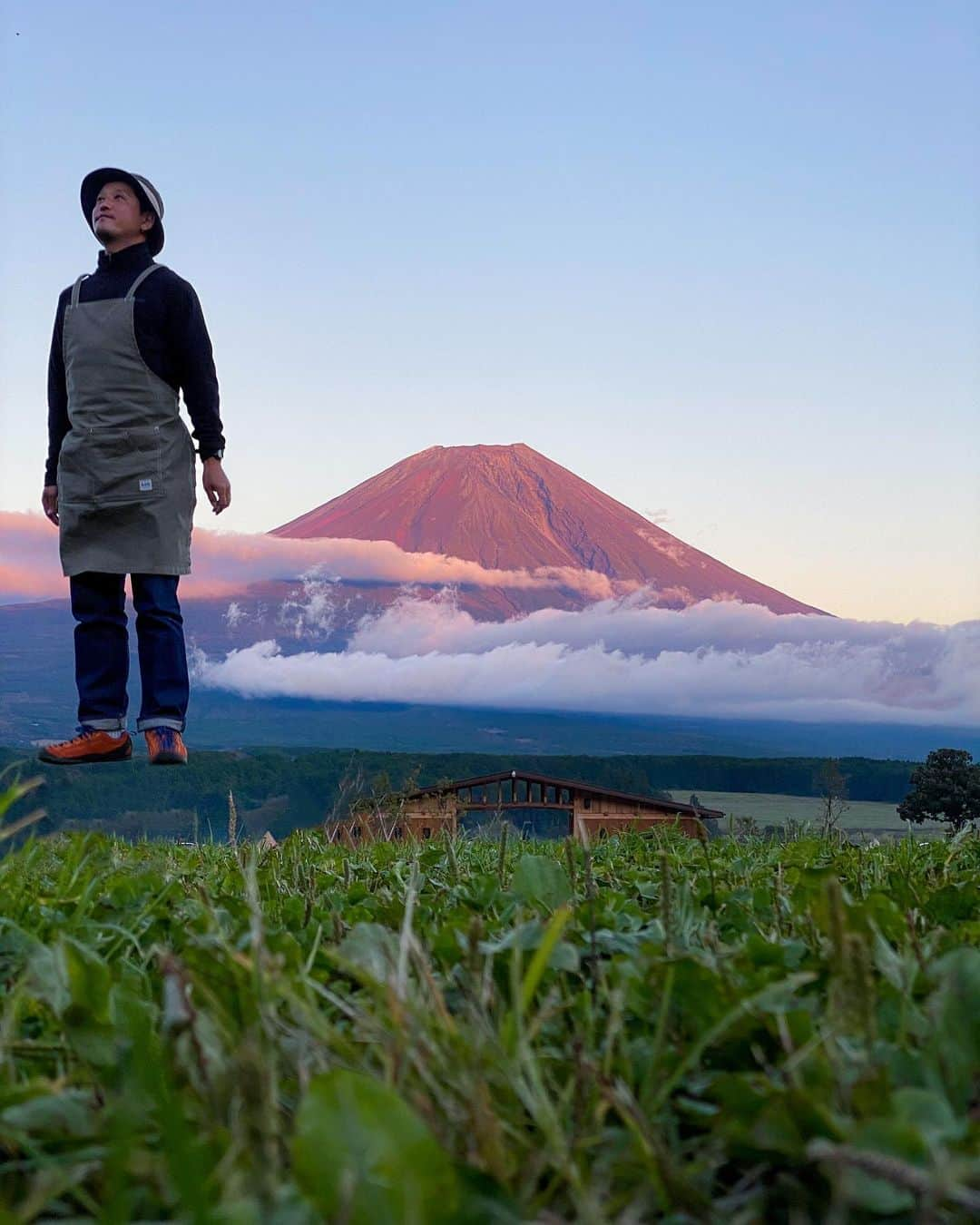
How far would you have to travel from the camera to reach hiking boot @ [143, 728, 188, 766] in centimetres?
516

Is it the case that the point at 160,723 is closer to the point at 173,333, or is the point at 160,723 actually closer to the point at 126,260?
the point at 173,333

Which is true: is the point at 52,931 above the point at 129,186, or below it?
below

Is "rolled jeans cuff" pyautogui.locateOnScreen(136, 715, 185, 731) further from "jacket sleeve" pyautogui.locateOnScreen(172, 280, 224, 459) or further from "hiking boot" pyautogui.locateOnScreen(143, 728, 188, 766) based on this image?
"jacket sleeve" pyautogui.locateOnScreen(172, 280, 224, 459)

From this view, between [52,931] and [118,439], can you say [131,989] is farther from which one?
[118,439]

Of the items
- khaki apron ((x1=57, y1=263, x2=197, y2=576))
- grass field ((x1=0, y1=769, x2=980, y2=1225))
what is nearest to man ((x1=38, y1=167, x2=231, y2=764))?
khaki apron ((x1=57, y1=263, x2=197, y2=576))

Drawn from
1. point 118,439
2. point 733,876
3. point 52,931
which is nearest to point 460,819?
point 118,439

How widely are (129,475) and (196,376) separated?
577 millimetres

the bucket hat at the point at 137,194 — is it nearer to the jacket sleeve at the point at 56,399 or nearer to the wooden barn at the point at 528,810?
the jacket sleeve at the point at 56,399

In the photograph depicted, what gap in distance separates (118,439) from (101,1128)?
4.67 m

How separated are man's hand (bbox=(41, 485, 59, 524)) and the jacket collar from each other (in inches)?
43.1

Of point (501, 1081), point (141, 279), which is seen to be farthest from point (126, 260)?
point (501, 1081)

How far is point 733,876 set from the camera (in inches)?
120

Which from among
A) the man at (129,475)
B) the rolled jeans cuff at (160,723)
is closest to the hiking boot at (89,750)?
the man at (129,475)

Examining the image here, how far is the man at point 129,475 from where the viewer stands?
209 inches
